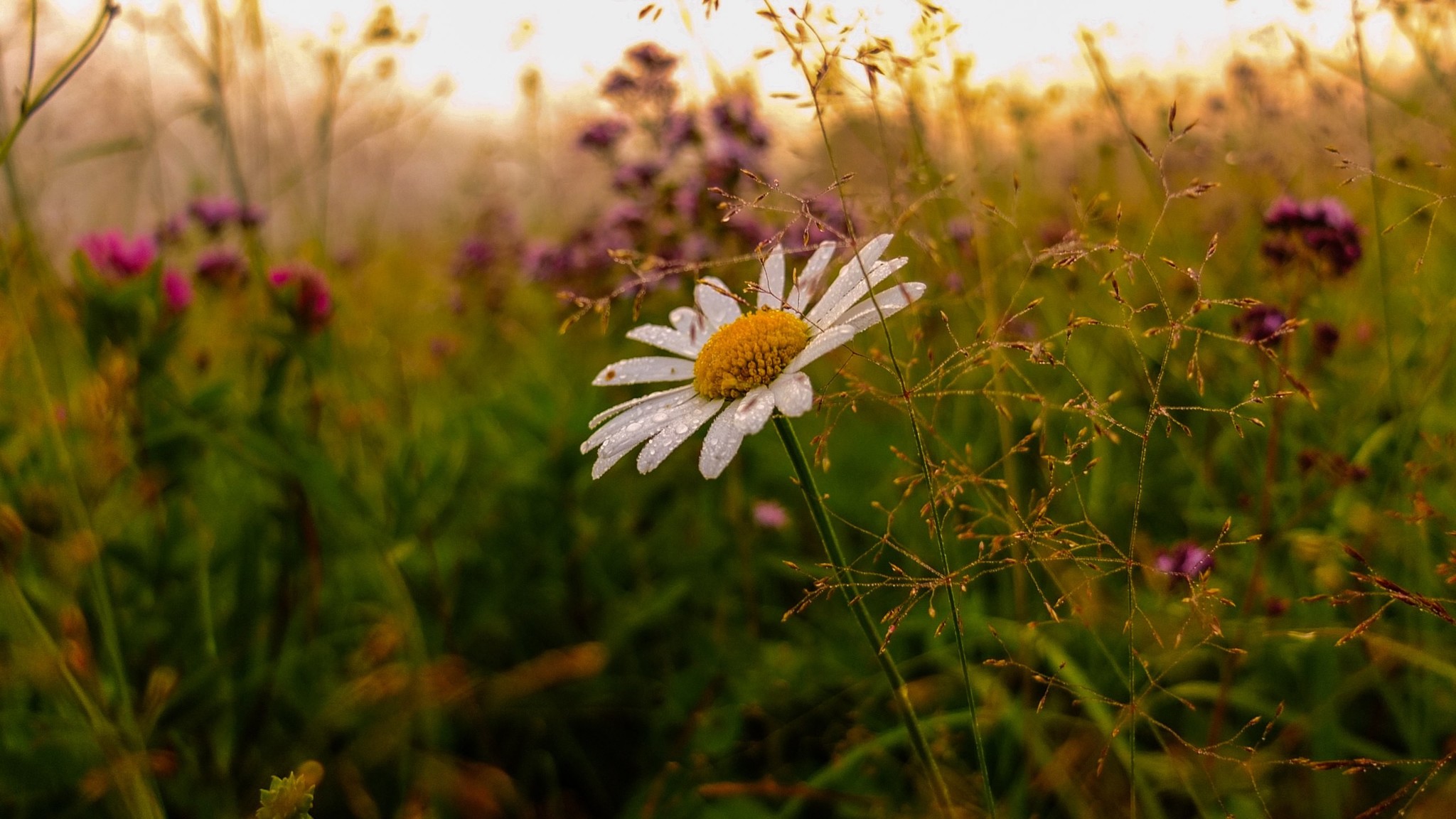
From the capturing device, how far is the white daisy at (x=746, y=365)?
29.1 inches

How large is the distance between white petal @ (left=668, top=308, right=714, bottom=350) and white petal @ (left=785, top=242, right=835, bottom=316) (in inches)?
5.5

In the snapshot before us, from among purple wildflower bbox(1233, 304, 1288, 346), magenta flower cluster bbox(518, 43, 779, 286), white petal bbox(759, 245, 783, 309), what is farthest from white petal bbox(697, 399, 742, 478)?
magenta flower cluster bbox(518, 43, 779, 286)

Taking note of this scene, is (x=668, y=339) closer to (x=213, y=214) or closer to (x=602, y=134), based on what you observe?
(x=602, y=134)

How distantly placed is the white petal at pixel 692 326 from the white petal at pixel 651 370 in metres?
0.03

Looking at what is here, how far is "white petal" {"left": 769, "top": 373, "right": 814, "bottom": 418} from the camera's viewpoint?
2.29 ft

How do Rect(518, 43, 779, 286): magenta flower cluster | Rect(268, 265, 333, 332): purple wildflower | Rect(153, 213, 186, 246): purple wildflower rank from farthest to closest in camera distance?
Rect(153, 213, 186, 246): purple wildflower → Rect(518, 43, 779, 286): magenta flower cluster → Rect(268, 265, 333, 332): purple wildflower

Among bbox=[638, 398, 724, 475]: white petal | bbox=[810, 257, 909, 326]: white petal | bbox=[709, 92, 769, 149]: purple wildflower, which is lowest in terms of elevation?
bbox=[638, 398, 724, 475]: white petal

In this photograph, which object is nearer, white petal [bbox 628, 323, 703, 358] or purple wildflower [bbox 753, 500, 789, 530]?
white petal [bbox 628, 323, 703, 358]

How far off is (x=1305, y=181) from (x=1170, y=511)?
2.89 ft

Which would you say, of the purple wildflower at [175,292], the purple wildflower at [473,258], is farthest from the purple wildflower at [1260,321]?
the purple wildflower at [473,258]

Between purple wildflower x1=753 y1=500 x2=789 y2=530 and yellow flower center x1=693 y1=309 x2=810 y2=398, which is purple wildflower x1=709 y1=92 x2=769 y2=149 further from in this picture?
A: yellow flower center x1=693 y1=309 x2=810 y2=398

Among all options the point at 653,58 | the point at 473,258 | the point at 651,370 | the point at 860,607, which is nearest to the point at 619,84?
the point at 653,58

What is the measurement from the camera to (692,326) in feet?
3.32

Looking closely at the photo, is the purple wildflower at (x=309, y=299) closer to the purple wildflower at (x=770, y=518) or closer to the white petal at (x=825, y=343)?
the purple wildflower at (x=770, y=518)
